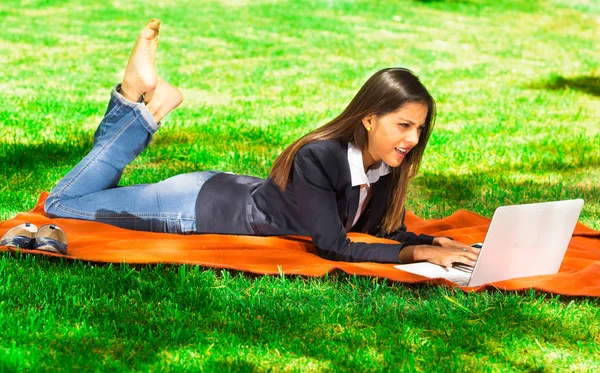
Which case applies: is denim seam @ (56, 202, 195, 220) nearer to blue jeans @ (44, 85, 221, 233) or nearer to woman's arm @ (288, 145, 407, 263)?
blue jeans @ (44, 85, 221, 233)

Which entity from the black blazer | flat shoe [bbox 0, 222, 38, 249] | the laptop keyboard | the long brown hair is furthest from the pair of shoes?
the laptop keyboard

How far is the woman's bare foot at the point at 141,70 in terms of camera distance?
15.0 feet

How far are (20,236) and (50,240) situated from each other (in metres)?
0.15

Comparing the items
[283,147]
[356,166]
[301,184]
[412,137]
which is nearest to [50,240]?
[301,184]

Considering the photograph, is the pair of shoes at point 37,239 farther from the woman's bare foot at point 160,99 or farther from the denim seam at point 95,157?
the woman's bare foot at point 160,99

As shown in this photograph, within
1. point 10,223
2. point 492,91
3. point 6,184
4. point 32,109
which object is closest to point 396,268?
point 10,223

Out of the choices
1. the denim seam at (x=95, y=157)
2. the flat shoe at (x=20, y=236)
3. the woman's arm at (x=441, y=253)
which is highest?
the denim seam at (x=95, y=157)

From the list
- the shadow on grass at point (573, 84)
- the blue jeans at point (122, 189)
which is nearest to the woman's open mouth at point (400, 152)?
the blue jeans at point (122, 189)

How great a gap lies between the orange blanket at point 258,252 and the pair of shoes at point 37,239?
0.06 meters

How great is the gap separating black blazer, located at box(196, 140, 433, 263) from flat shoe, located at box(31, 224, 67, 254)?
28.3 inches

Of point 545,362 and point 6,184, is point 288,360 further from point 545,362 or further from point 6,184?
point 6,184

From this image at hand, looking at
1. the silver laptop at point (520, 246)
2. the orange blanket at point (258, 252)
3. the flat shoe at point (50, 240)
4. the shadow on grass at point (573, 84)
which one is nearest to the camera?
the silver laptop at point (520, 246)

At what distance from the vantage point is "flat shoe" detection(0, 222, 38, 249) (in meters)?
4.06

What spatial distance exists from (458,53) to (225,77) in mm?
3797
